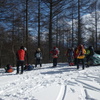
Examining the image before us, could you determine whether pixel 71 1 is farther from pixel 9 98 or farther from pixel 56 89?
pixel 9 98

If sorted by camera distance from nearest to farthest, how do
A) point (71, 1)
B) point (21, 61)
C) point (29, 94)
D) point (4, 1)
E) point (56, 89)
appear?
point (29, 94) → point (56, 89) → point (21, 61) → point (4, 1) → point (71, 1)

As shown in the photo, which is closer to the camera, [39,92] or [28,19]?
[39,92]

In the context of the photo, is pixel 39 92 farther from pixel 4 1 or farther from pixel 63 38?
pixel 63 38

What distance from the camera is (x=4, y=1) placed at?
11570mm

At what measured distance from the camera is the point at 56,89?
15.5 feet

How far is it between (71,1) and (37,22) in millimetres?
6112

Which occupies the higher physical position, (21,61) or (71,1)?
(71,1)

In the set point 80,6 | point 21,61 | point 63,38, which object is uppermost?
point 80,6

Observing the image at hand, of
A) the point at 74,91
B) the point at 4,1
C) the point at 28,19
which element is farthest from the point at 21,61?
the point at 28,19

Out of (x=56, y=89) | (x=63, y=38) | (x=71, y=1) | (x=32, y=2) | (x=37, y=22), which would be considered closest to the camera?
(x=56, y=89)

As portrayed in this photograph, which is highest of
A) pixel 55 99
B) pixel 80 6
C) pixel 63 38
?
pixel 80 6

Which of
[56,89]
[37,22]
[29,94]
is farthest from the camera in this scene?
[37,22]

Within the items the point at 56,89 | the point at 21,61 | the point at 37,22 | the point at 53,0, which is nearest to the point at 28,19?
the point at 37,22

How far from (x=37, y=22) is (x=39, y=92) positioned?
54.0 ft
